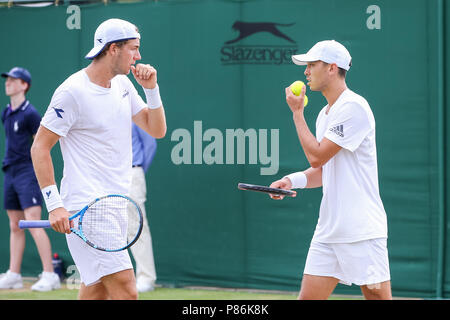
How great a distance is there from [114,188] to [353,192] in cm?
129

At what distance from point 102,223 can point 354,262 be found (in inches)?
53.5

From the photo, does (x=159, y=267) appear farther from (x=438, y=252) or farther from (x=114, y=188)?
(x=114, y=188)

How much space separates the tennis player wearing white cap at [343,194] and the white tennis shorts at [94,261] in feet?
3.37

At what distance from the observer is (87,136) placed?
4434 millimetres

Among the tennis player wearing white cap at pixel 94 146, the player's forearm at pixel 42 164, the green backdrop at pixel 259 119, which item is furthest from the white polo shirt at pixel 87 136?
the green backdrop at pixel 259 119

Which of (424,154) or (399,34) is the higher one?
(399,34)

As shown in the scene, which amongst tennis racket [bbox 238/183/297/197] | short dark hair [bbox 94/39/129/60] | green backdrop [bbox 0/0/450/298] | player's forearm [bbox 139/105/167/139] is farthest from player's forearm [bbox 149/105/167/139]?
green backdrop [bbox 0/0/450/298]

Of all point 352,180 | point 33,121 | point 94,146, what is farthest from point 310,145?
point 33,121

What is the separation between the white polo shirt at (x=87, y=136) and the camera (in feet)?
14.3

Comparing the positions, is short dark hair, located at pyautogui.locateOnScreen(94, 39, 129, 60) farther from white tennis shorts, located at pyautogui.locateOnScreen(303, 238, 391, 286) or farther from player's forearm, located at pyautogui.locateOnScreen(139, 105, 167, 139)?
white tennis shorts, located at pyautogui.locateOnScreen(303, 238, 391, 286)

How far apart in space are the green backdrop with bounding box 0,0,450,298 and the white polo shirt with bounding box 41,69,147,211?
10.2ft

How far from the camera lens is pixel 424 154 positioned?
23.2ft

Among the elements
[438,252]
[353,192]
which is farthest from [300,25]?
[353,192]
